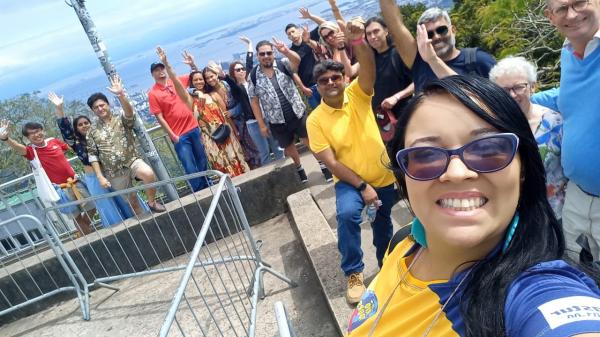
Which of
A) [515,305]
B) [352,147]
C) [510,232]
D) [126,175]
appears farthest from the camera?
[126,175]

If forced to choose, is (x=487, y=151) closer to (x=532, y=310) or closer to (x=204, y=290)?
(x=532, y=310)

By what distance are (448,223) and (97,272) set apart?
5136mm

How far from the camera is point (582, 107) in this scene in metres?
1.96

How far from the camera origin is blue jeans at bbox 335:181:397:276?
2.91 metres

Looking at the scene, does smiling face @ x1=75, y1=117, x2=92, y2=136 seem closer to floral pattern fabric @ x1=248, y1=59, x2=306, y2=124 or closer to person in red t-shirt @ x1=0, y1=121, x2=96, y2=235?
person in red t-shirt @ x1=0, y1=121, x2=96, y2=235

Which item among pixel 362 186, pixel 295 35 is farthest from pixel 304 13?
pixel 362 186

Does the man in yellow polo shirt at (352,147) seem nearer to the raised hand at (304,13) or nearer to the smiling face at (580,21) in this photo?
the smiling face at (580,21)

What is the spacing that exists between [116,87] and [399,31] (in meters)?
3.69

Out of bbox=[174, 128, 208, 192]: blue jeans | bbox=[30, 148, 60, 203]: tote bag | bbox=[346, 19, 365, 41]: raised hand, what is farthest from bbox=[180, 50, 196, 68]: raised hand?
bbox=[346, 19, 365, 41]: raised hand

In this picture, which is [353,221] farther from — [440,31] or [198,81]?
[198,81]

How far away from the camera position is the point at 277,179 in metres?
5.23

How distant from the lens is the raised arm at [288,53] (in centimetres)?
529

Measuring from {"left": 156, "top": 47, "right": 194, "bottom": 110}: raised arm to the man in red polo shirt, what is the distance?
0.23 meters

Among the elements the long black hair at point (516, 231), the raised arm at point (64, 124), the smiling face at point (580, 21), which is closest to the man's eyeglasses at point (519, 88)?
the smiling face at point (580, 21)
